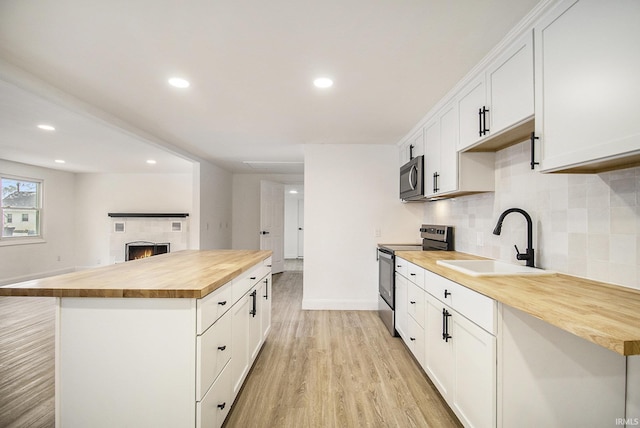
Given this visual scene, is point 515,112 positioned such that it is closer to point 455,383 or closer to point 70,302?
point 455,383

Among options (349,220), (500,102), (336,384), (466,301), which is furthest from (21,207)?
(500,102)

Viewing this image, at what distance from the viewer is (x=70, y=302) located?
1.32 metres

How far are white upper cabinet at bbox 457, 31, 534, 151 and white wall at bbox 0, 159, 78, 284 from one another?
777 centimetres

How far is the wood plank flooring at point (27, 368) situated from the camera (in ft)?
5.79

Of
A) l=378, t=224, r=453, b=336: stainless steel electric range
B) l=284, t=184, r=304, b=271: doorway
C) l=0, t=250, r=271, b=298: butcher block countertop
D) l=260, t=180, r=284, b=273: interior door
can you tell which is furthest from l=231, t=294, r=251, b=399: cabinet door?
l=284, t=184, r=304, b=271: doorway

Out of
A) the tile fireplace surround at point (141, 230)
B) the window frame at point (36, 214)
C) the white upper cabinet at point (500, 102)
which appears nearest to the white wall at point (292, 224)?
the tile fireplace surround at point (141, 230)

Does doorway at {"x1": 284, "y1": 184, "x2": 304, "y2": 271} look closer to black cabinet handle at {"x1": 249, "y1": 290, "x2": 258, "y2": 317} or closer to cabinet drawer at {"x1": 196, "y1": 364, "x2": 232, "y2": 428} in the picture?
black cabinet handle at {"x1": 249, "y1": 290, "x2": 258, "y2": 317}

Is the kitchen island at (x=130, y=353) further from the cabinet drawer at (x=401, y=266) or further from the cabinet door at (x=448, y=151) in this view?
the cabinet door at (x=448, y=151)

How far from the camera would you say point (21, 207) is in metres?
5.71

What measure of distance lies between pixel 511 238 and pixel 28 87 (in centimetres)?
388

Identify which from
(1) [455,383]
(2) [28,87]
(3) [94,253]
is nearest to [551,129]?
(1) [455,383]

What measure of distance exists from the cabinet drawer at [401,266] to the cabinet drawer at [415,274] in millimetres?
89

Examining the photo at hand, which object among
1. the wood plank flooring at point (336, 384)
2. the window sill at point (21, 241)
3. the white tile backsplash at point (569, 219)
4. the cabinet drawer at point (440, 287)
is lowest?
the wood plank flooring at point (336, 384)

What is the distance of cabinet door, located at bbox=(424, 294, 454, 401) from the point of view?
1.72 meters
